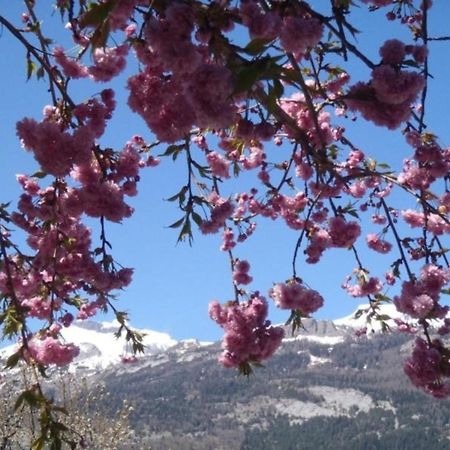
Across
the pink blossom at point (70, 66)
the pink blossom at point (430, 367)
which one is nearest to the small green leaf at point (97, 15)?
the pink blossom at point (70, 66)

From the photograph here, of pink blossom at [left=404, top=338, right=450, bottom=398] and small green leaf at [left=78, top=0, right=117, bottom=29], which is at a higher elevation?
small green leaf at [left=78, top=0, right=117, bottom=29]

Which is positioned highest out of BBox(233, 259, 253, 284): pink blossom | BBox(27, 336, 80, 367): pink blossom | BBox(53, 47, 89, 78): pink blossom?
BBox(53, 47, 89, 78): pink blossom

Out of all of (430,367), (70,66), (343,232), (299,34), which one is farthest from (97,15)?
(343,232)

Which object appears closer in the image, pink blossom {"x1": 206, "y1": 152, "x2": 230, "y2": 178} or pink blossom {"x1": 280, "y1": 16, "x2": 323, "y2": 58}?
pink blossom {"x1": 280, "y1": 16, "x2": 323, "y2": 58}

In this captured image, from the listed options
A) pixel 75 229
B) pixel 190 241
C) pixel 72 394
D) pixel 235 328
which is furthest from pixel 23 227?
pixel 72 394

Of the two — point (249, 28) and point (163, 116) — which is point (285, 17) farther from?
point (163, 116)

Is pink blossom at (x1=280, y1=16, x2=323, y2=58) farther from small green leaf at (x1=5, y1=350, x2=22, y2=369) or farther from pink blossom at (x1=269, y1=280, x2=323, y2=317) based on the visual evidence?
pink blossom at (x1=269, y1=280, x2=323, y2=317)

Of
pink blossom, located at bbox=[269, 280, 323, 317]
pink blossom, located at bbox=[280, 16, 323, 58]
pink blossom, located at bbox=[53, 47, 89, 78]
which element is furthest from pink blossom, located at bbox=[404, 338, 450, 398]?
pink blossom, located at bbox=[53, 47, 89, 78]

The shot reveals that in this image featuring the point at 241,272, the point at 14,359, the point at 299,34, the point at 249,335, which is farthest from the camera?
the point at 241,272

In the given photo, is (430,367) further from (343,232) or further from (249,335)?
(343,232)

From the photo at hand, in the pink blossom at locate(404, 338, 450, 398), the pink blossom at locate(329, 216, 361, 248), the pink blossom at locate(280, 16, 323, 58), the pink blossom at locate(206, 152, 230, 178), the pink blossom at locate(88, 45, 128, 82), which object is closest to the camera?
the pink blossom at locate(280, 16, 323, 58)

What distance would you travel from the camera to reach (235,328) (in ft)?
12.6

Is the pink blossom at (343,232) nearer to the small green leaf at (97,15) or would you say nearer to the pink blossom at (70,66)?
the pink blossom at (70,66)

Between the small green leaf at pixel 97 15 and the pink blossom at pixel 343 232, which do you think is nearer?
the small green leaf at pixel 97 15
